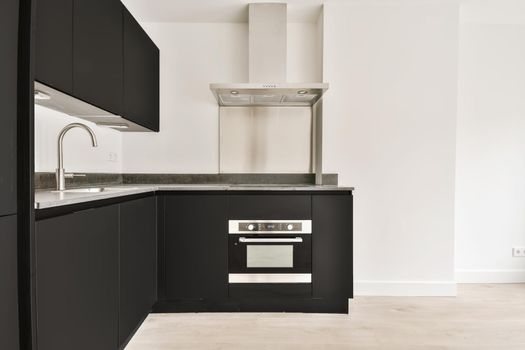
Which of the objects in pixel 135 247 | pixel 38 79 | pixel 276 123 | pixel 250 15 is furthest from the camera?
pixel 276 123

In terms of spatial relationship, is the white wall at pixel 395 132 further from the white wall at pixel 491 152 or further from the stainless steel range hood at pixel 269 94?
the white wall at pixel 491 152

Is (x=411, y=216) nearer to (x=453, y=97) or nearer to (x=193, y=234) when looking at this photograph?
(x=453, y=97)

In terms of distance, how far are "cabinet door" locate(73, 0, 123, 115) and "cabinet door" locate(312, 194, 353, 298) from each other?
157 centimetres

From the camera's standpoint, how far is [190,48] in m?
3.41

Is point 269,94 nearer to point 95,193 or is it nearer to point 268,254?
point 268,254

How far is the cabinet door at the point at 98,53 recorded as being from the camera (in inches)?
70.6

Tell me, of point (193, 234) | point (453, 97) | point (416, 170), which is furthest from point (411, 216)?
point (193, 234)

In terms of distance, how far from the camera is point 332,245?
2.67m

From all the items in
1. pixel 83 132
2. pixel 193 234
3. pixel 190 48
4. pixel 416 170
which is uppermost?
pixel 190 48

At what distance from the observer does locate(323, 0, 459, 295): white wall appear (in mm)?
3117

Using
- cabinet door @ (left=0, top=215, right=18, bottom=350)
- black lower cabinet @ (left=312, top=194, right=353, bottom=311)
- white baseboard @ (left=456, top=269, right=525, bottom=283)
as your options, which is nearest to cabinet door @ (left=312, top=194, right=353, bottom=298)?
black lower cabinet @ (left=312, top=194, right=353, bottom=311)

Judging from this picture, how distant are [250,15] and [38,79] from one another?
2.06m

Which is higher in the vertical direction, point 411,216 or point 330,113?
point 330,113

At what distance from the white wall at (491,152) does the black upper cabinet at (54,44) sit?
3336mm
